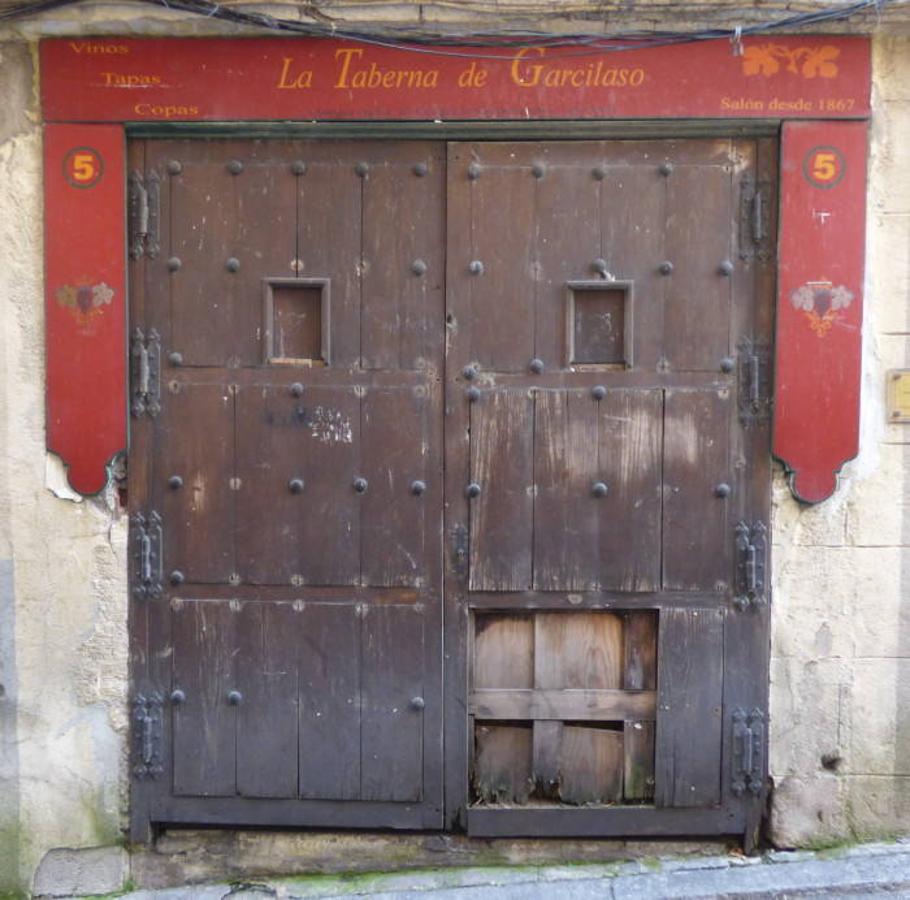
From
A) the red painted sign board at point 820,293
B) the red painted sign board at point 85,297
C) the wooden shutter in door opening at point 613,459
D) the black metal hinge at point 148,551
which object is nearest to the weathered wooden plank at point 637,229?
the wooden shutter in door opening at point 613,459

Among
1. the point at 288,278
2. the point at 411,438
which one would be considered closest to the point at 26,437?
the point at 288,278

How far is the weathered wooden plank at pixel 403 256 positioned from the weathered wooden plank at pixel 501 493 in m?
0.28

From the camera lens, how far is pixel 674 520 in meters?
3.47

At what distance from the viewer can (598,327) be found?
3.48 metres

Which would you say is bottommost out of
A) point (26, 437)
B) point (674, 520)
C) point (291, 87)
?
point (674, 520)

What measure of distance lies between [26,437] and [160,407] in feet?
1.48

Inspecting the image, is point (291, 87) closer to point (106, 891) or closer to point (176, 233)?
point (176, 233)

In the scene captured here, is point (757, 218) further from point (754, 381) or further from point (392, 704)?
point (392, 704)

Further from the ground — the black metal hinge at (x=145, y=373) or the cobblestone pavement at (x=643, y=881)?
the black metal hinge at (x=145, y=373)

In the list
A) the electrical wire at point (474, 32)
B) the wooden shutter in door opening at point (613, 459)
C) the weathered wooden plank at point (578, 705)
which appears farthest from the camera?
the weathered wooden plank at point (578, 705)

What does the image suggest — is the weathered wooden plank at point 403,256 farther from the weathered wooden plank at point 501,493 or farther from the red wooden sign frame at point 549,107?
the weathered wooden plank at point 501,493

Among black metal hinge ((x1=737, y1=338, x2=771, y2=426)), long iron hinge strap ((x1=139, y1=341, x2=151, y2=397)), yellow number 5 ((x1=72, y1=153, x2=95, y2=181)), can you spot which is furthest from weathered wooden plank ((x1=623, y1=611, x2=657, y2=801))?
yellow number 5 ((x1=72, y1=153, x2=95, y2=181))

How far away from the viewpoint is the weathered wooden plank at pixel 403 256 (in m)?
3.46

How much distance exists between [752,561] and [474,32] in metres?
1.93
